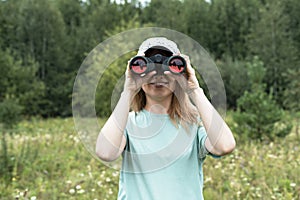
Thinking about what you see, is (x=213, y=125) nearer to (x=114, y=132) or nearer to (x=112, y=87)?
(x=114, y=132)

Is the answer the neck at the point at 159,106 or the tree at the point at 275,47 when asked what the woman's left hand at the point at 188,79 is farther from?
the tree at the point at 275,47

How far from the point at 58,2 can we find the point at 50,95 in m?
12.0

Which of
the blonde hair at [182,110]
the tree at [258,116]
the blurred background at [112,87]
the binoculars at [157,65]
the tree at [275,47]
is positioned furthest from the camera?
the tree at [275,47]

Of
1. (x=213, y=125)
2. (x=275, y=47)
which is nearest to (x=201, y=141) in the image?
(x=213, y=125)

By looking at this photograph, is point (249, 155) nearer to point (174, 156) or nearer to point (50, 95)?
point (174, 156)

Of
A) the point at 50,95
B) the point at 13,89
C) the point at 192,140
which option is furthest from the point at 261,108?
the point at 50,95

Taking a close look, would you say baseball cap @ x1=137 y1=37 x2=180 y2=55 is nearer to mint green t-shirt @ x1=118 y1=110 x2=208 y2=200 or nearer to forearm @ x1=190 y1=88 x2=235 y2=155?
forearm @ x1=190 y1=88 x2=235 y2=155

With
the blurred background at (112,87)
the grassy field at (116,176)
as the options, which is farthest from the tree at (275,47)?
the grassy field at (116,176)

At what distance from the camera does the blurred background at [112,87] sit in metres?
4.87

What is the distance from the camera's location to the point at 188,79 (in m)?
1.80

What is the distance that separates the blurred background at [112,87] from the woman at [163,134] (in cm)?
20

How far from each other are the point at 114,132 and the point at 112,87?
41.3 inches

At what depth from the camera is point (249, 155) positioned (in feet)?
20.3

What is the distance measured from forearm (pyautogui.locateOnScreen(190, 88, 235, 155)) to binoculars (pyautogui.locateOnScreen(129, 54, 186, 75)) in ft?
0.50
